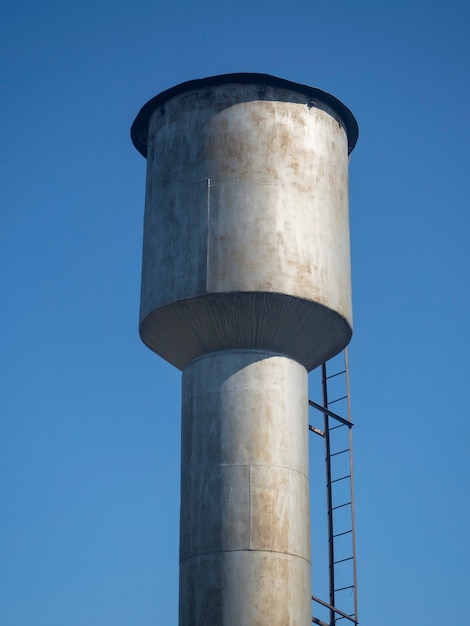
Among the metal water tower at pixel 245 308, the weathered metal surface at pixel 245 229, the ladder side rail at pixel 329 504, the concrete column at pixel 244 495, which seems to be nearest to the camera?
the concrete column at pixel 244 495

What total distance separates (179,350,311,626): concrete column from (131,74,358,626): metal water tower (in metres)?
0.02

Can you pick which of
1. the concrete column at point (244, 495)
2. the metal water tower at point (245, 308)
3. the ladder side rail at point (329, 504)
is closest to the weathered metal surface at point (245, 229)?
the metal water tower at point (245, 308)

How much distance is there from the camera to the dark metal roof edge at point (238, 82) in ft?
66.1

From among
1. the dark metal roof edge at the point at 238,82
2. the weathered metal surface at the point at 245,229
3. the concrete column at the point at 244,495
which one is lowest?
the concrete column at the point at 244,495

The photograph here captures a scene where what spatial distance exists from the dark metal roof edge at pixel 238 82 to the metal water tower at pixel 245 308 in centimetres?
3

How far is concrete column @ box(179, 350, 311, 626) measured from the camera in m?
17.9

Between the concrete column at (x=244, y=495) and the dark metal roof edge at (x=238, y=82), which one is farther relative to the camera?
the dark metal roof edge at (x=238, y=82)

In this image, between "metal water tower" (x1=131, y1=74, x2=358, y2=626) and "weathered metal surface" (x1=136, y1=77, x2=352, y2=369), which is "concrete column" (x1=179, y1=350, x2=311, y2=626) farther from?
"weathered metal surface" (x1=136, y1=77, x2=352, y2=369)

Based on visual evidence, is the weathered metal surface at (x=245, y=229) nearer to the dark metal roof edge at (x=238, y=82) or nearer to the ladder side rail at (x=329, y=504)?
the dark metal roof edge at (x=238, y=82)

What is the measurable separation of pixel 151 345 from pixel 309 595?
4.85m

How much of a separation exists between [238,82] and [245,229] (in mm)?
2702

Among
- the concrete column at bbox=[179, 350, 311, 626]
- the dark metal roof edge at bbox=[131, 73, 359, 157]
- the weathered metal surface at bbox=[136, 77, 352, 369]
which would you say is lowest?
the concrete column at bbox=[179, 350, 311, 626]

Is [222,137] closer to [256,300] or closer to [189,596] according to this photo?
[256,300]

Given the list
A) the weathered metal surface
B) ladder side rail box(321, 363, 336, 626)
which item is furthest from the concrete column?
ladder side rail box(321, 363, 336, 626)
